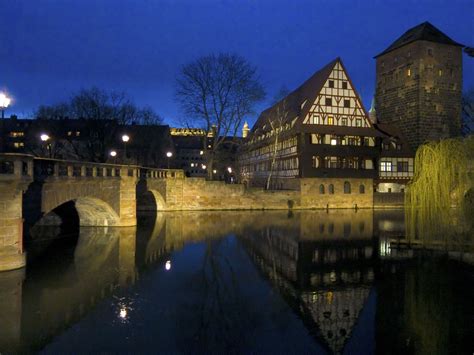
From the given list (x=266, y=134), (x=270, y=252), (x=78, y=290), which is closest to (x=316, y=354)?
(x=78, y=290)

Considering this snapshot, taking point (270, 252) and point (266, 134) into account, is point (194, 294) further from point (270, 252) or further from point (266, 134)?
point (266, 134)

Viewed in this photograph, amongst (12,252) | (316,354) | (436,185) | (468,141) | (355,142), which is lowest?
(316,354)

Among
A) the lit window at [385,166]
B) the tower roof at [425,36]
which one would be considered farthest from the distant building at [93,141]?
the tower roof at [425,36]

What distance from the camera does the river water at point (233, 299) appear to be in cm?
817

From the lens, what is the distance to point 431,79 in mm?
48750

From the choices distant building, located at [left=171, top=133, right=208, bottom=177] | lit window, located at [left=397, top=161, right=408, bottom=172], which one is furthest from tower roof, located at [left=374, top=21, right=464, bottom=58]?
distant building, located at [left=171, top=133, right=208, bottom=177]

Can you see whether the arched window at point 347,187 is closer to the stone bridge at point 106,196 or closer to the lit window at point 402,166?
the stone bridge at point 106,196

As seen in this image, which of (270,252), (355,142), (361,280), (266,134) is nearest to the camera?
(361,280)

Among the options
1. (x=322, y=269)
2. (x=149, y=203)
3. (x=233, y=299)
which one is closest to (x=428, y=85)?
(x=149, y=203)

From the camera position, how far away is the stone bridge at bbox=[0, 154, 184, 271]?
12.8m

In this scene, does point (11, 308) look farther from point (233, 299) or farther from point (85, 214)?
point (85, 214)

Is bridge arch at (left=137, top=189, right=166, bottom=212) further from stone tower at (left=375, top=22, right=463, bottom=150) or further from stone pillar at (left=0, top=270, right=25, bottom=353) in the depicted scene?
stone tower at (left=375, top=22, right=463, bottom=150)

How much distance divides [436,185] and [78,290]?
44.7 ft

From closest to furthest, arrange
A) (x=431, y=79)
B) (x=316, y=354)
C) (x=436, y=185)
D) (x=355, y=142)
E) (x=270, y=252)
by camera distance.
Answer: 1. (x=316, y=354)
2. (x=436, y=185)
3. (x=270, y=252)
4. (x=355, y=142)
5. (x=431, y=79)
